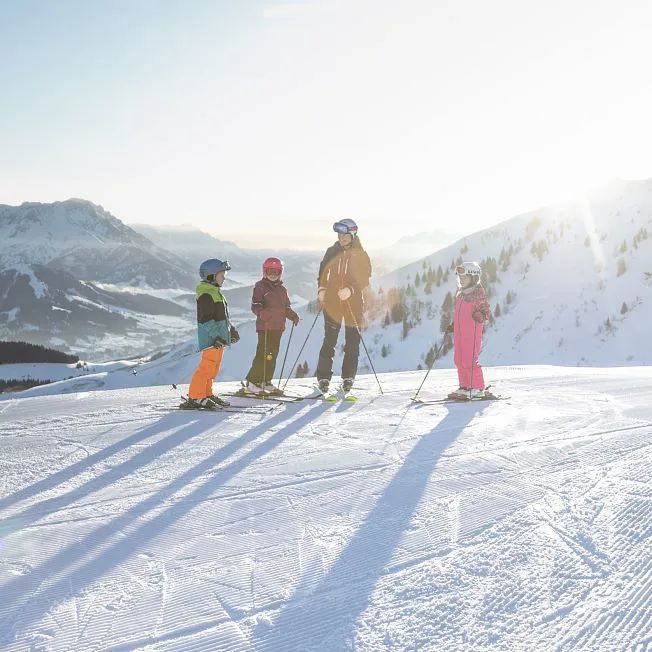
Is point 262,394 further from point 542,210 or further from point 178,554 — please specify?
point 542,210

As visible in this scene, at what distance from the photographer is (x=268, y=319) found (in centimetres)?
800

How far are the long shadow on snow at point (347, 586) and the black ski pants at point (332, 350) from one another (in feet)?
14.1

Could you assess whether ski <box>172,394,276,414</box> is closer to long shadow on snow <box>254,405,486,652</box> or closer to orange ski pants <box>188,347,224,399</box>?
orange ski pants <box>188,347,224,399</box>

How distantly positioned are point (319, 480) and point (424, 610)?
169cm

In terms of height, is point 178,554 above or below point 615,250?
below

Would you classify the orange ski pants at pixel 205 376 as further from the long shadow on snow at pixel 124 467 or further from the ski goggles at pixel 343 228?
the ski goggles at pixel 343 228

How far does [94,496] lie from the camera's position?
3580mm

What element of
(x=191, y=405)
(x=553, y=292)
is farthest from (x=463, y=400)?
(x=553, y=292)

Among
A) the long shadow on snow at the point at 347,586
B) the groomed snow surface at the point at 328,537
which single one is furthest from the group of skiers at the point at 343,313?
the long shadow on snow at the point at 347,586

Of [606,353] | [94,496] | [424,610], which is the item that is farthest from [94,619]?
[606,353]

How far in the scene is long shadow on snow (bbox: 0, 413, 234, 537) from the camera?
3.21 metres

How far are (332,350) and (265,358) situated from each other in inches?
38.9

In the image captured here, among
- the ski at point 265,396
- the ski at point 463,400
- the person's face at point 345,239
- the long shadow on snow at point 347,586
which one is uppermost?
the person's face at point 345,239

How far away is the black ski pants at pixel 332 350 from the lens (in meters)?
8.08
